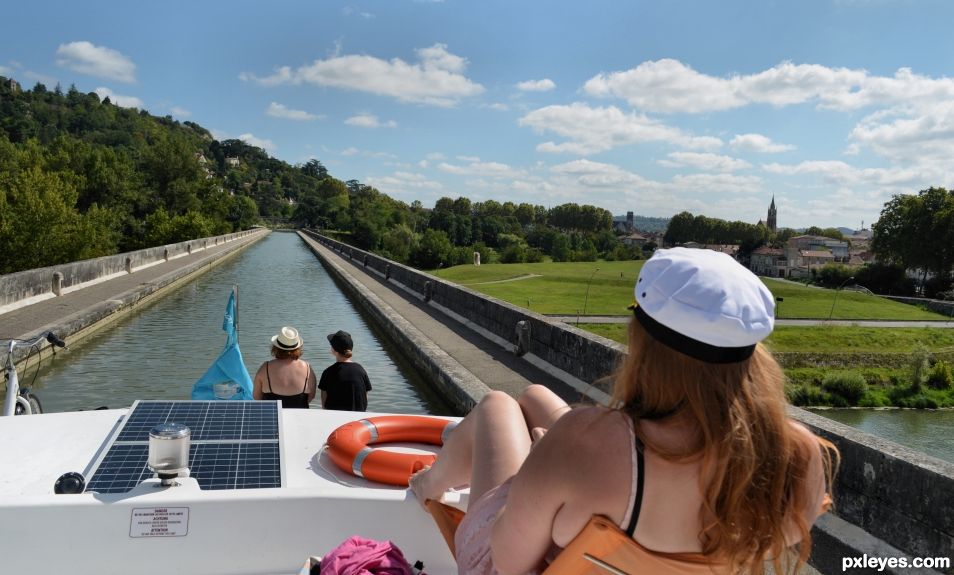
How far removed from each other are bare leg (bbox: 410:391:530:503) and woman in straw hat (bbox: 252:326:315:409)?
12.3 ft

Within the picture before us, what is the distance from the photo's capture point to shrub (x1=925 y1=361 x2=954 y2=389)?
33.3m

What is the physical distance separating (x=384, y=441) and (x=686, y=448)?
8.33 feet

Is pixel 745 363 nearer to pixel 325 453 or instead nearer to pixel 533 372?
pixel 325 453

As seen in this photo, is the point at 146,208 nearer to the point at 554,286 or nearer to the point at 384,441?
the point at 554,286

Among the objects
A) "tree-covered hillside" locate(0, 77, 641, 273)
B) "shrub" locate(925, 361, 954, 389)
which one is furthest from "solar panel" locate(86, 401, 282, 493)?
"shrub" locate(925, 361, 954, 389)

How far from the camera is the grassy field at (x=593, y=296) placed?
1841 inches

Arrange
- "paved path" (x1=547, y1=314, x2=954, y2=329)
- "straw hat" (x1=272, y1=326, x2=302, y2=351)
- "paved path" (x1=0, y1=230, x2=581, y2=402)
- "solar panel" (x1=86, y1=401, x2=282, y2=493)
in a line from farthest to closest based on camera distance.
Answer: "paved path" (x1=547, y1=314, x2=954, y2=329) → "paved path" (x1=0, y1=230, x2=581, y2=402) → "straw hat" (x1=272, y1=326, x2=302, y2=351) → "solar panel" (x1=86, y1=401, x2=282, y2=493)

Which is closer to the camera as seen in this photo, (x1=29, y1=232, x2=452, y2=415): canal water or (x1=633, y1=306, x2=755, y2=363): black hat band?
(x1=633, y1=306, x2=755, y2=363): black hat band

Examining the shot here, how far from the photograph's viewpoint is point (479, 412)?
2.54m

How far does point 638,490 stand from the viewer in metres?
1.70

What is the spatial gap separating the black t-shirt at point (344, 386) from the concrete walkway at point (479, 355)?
267 cm

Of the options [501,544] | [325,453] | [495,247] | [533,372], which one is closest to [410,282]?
[533,372]

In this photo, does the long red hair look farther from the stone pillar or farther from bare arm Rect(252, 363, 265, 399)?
the stone pillar

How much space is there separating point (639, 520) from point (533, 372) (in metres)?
8.33
